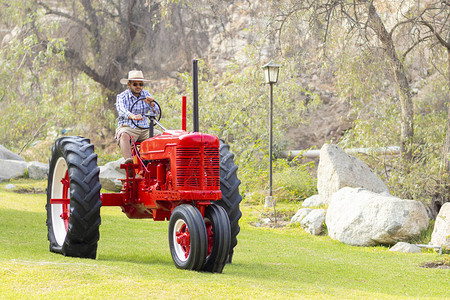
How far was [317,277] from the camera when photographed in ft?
19.7

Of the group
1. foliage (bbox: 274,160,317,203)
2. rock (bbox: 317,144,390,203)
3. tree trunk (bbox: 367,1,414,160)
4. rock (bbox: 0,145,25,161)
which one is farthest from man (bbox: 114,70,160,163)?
rock (bbox: 0,145,25,161)

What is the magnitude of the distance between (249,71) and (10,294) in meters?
13.9

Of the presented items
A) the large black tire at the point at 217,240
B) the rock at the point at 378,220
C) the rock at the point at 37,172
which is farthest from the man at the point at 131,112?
the rock at the point at 37,172

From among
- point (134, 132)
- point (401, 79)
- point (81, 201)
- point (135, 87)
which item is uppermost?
point (401, 79)

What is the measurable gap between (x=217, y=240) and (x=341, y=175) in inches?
239

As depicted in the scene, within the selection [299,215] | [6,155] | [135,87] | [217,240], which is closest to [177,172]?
[217,240]

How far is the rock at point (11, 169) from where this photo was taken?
16.9 meters

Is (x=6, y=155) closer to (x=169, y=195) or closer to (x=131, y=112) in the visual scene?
(x=131, y=112)

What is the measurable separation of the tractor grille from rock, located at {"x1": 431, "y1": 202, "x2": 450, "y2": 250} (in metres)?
3.72

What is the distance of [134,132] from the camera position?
7059 mm

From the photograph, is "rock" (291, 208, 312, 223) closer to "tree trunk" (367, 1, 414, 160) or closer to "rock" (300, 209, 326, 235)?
"rock" (300, 209, 326, 235)

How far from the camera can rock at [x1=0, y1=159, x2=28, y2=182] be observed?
16.9 m

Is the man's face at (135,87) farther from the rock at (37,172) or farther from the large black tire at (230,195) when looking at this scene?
the rock at (37,172)

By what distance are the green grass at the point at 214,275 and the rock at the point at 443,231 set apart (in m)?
0.51
